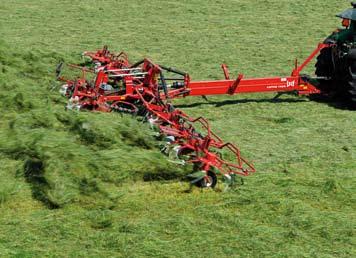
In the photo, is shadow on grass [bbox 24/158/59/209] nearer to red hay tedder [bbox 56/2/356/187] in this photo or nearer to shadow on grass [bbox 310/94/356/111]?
red hay tedder [bbox 56/2/356/187]

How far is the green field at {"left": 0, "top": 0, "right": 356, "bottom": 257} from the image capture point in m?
5.75

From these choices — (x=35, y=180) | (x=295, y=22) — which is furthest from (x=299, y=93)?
(x=295, y=22)

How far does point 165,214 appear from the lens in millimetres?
6277

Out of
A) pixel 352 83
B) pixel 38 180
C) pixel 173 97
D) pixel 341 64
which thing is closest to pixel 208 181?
pixel 38 180

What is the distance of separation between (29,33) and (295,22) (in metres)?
6.12

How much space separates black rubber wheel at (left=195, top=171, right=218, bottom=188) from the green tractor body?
3610mm

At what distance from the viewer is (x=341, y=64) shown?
995 cm

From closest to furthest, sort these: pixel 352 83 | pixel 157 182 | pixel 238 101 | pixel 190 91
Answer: pixel 157 182 → pixel 190 91 → pixel 352 83 → pixel 238 101

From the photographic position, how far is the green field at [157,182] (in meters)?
5.75

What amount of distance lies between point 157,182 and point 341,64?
13.9 feet

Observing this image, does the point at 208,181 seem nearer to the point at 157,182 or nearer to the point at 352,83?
the point at 157,182

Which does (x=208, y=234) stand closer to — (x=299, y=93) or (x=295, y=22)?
(x=299, y=93)

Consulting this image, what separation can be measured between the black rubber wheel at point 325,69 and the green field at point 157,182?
510mm

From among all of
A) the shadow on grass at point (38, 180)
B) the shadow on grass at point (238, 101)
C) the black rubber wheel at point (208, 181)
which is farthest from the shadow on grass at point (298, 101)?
the shadow on grass at point (38, 180)
